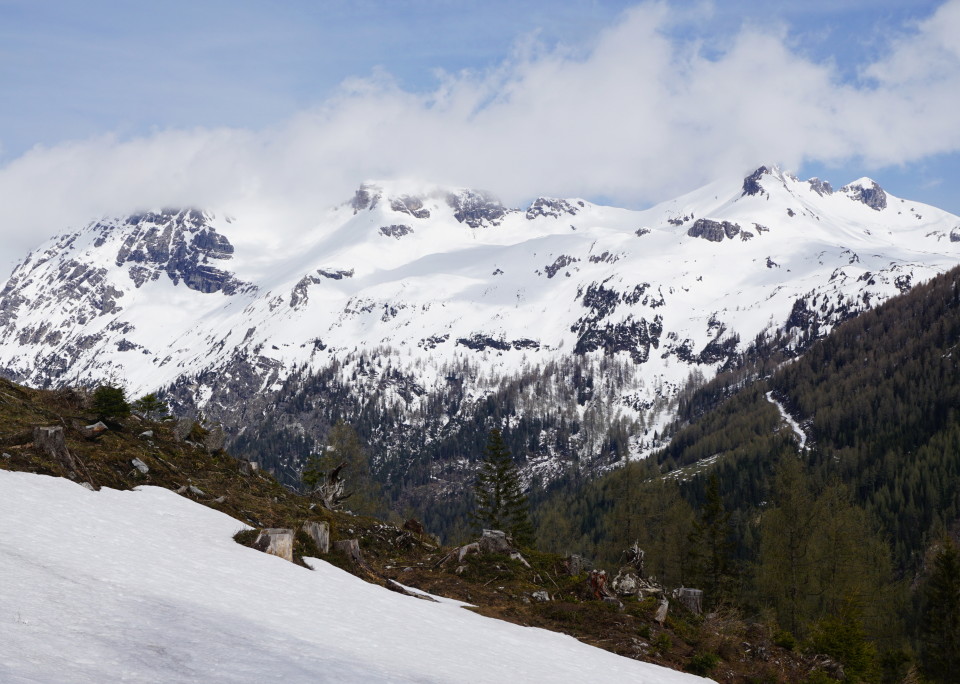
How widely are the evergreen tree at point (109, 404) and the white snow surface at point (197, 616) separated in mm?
7611

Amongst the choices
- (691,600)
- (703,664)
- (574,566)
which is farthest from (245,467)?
(703,664)

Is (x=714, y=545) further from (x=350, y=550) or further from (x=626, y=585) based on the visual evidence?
(x=350, y=550)

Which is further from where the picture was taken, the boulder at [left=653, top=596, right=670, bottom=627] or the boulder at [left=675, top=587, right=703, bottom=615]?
the boulder at [left=675, top=587, right=703, bottom=615]

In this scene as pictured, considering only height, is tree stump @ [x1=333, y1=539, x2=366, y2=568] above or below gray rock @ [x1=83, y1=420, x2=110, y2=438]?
below

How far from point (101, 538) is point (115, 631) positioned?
6657mm

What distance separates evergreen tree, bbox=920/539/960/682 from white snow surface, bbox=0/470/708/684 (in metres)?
46.7

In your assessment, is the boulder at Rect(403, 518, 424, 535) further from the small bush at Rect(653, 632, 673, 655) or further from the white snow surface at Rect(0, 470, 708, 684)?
the small bush at Rect(653, 632, 673, 655)

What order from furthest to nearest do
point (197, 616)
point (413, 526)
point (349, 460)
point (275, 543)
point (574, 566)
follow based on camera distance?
1. point (349, 460)
2. point (413, 526)
3. point (574, 566)
4. point (275, 543)
5. point (197, 616)

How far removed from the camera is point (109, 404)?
27.4 m

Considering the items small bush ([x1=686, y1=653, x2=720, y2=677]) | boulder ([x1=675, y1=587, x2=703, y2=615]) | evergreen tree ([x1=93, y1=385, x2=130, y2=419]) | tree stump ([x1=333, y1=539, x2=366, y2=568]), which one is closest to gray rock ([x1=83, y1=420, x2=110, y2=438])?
evergreen tree ([x1=93, y1=385, x2=130, y2=419])

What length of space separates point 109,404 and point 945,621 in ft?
202

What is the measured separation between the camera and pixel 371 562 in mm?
25391

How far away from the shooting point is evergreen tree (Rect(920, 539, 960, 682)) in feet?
165

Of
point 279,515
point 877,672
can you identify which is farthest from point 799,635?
point 279,515
